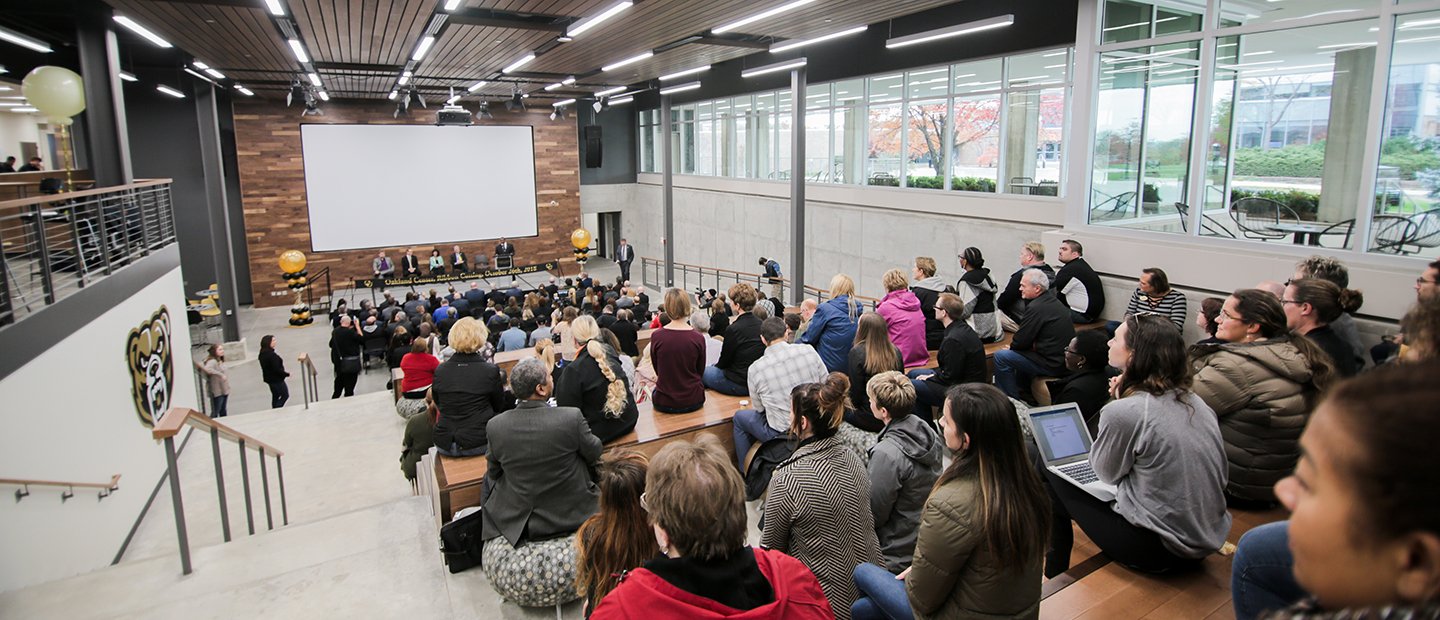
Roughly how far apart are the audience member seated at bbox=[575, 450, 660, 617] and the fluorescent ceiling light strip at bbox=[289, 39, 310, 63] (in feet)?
35.8

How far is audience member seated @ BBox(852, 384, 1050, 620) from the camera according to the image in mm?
2273

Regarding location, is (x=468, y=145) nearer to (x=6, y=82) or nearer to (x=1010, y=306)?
(x=6, y=82)

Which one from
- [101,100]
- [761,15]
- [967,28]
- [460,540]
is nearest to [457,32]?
[101,100]

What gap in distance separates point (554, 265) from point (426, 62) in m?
10.9

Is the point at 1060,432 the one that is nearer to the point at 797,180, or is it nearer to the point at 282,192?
the point at 797,180

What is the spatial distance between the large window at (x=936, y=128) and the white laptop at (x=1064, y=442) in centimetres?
804

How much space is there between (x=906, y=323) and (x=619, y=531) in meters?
4.32

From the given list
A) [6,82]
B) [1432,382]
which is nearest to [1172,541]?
[1432,382]

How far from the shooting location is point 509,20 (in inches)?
391

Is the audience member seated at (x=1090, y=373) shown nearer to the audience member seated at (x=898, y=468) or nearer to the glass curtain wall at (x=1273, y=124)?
the audience member seated at (x=898, y=468)

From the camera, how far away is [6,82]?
12.7m

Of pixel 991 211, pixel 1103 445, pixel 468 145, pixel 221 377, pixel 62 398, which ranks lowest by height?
pixel 221 377

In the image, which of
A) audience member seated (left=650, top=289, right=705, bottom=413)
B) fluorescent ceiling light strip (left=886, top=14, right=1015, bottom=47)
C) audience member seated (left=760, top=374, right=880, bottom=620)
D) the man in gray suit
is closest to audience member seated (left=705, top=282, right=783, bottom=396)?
audience member seated (left=650, top=289, right=705, bottom=413)

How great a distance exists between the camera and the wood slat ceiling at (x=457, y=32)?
9078 millimetres
